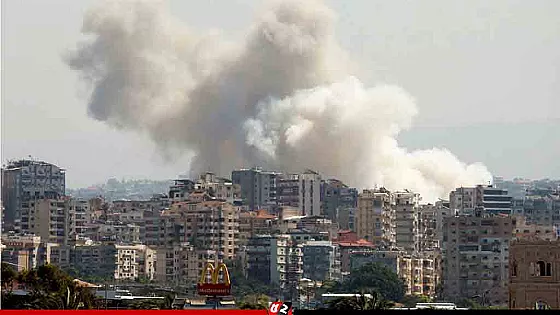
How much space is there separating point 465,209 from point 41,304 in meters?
15.9

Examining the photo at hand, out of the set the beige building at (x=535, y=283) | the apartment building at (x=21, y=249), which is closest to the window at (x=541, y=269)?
the beige building at (x=535, y=283)

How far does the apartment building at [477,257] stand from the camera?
20.4m

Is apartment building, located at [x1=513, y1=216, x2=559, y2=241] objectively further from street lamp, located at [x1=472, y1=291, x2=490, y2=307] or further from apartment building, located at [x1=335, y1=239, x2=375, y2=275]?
apartment building, located at [x1=335, y1=239, x2=375, y2=275]

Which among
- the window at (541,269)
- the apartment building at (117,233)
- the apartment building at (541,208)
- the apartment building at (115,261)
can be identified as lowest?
the window at (541,269)

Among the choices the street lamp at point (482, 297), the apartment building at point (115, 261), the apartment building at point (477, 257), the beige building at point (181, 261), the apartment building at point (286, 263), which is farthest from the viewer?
the beige building at point (181, 261)

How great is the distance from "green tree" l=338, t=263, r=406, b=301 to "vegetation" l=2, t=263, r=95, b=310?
8.77 m

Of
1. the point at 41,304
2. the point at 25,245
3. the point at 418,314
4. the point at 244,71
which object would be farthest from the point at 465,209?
the point at 418,314

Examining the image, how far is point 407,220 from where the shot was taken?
2392cm

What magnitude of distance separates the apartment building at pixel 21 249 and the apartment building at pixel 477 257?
24.8 feet

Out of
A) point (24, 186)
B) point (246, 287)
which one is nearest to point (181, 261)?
point (246, 287)

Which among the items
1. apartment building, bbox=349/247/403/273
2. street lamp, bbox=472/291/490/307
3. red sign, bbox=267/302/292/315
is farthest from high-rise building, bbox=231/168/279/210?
red sign, bbox=267/302/292/315

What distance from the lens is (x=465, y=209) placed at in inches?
910

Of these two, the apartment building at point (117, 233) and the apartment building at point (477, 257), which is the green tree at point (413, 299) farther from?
the apartment building at point (117, 233)

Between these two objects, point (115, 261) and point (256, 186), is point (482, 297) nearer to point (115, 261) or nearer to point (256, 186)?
point (256, 186)
